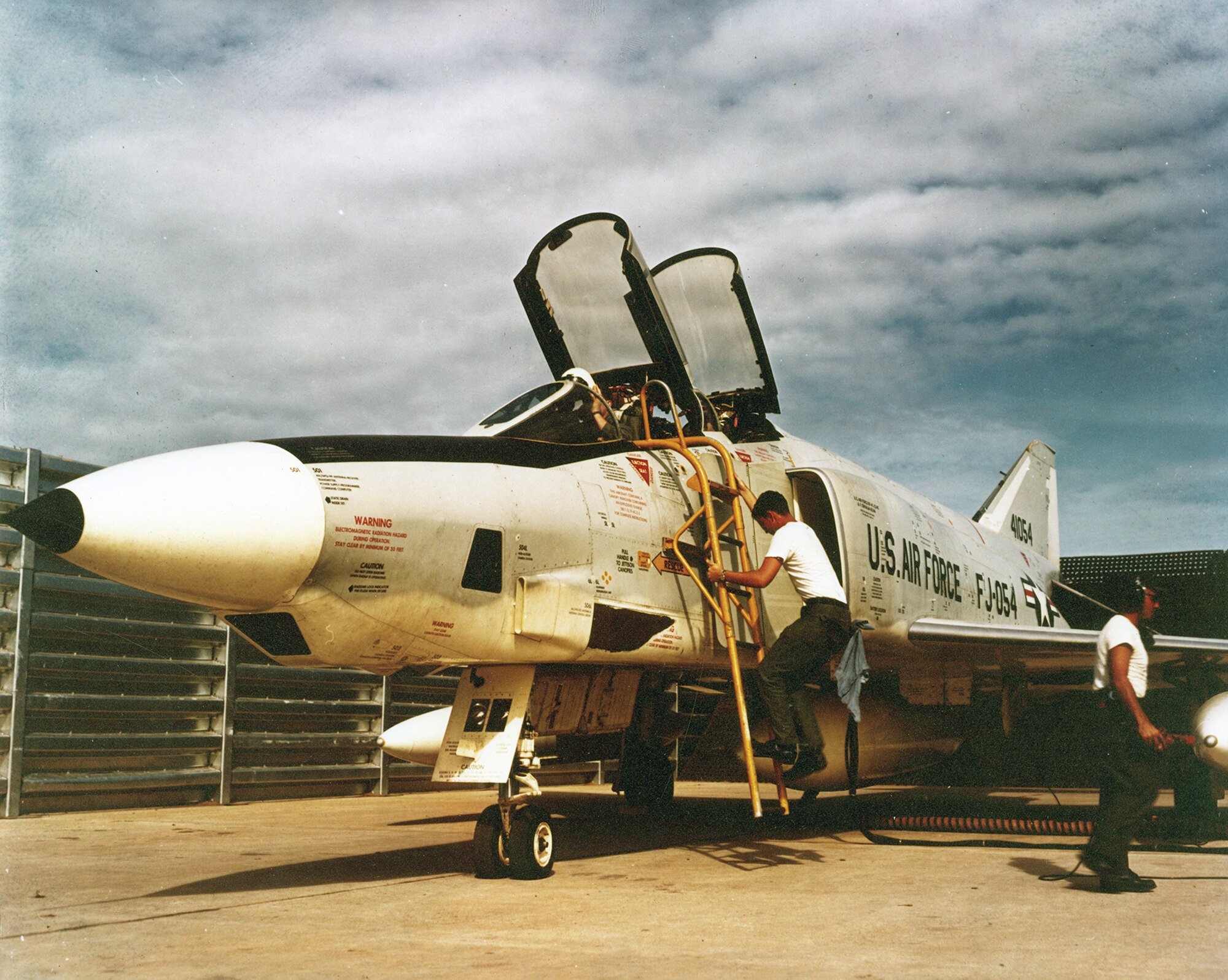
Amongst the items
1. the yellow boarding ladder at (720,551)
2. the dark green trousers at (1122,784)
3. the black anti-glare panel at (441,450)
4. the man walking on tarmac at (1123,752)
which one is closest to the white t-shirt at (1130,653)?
the man walking on tarmac at (1123,752)

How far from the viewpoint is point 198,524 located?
4.25 m

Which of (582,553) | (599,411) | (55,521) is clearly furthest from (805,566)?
(55,521)

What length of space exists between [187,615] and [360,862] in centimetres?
574

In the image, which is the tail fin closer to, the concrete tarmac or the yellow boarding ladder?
the concrete tarmac

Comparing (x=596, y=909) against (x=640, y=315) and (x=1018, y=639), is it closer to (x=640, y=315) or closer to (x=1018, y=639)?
(x=640, y=315)

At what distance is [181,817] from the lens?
32.2ft

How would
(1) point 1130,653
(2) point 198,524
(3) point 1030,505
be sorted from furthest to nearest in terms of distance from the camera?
(3) point 1030,505
(1) point 1130,653
(2) point 198,524

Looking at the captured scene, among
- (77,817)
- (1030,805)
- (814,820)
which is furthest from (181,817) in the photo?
(1030,805)

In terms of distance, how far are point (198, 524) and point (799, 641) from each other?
354cm

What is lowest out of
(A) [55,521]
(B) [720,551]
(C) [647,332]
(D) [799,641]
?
(D) [799,641]

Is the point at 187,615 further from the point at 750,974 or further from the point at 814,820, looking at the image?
the point at 750,974

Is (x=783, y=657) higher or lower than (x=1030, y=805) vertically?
higher

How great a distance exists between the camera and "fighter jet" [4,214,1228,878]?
4469 mm

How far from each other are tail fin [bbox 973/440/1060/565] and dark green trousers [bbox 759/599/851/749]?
10.3 m
